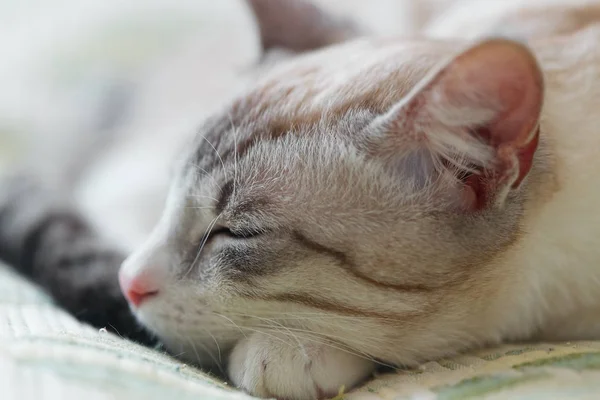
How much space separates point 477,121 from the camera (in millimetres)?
774

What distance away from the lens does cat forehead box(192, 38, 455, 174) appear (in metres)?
0.92

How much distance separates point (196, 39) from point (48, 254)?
4.00 ft

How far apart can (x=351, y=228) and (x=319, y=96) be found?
22cm

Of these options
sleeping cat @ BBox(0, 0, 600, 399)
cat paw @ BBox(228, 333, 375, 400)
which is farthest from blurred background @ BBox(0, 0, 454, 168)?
cat paw @ BBox(228, 333, 375, 400)

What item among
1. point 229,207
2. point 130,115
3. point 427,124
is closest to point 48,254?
point 229,207

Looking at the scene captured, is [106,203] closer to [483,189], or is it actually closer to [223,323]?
[223,323]

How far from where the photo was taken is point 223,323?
93cm

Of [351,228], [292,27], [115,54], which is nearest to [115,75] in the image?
[115,54]

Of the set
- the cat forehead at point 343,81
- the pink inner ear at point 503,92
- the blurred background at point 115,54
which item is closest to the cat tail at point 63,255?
the cat forehead at point 343,81

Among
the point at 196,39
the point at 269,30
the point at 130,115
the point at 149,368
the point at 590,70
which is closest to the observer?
the point at 149,368

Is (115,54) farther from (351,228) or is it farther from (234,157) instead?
(351,228)

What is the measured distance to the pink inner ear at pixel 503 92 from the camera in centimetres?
72

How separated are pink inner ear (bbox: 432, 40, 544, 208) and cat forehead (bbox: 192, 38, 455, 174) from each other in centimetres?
→ 14

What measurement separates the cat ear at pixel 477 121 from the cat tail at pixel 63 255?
0.55 metres
